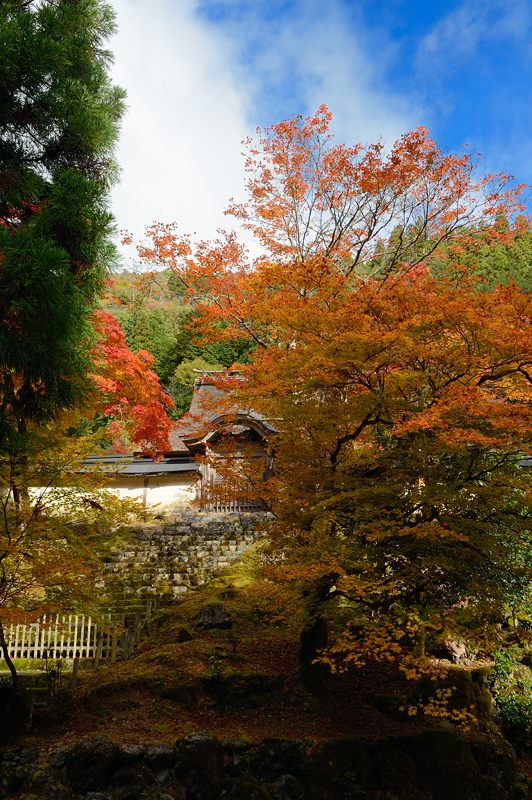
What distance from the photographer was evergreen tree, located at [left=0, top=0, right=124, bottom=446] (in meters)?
7.50

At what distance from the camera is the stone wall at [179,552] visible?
13.1 metres

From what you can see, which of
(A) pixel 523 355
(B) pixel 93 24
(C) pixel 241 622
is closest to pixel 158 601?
(C) pixel 241 622

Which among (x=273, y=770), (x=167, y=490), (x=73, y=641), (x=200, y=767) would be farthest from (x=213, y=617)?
(x=167, y=490)

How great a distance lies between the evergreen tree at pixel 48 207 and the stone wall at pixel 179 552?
6.31 metres

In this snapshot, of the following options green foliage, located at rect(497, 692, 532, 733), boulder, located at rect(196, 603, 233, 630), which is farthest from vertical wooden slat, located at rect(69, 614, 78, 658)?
green foliage, located at rect(497, 692, 532, 733)

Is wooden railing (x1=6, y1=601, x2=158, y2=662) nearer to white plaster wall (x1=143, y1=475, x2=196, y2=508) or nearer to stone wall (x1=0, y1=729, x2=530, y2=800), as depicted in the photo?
stone wall (x1=0, y1=729, x2=530, y2=800)

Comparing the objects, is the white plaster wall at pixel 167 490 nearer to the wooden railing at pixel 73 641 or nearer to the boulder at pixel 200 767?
the wooden railing at pixel 73 641

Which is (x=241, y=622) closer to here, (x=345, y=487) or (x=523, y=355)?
(x=345, y=487)

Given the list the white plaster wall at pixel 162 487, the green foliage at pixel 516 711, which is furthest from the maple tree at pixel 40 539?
the white plaster wall at pixel 162 487

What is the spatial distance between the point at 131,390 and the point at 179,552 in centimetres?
594

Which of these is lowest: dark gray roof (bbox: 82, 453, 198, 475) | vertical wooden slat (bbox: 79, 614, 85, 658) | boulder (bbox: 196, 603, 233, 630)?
vertical wooden slat (bbox: 79, 614, 85, 658)

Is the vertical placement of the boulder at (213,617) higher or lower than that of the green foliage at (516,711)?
higher

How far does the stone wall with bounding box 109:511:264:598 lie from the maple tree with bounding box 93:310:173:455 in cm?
333

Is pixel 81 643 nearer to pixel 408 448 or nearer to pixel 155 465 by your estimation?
pixel 408 448
